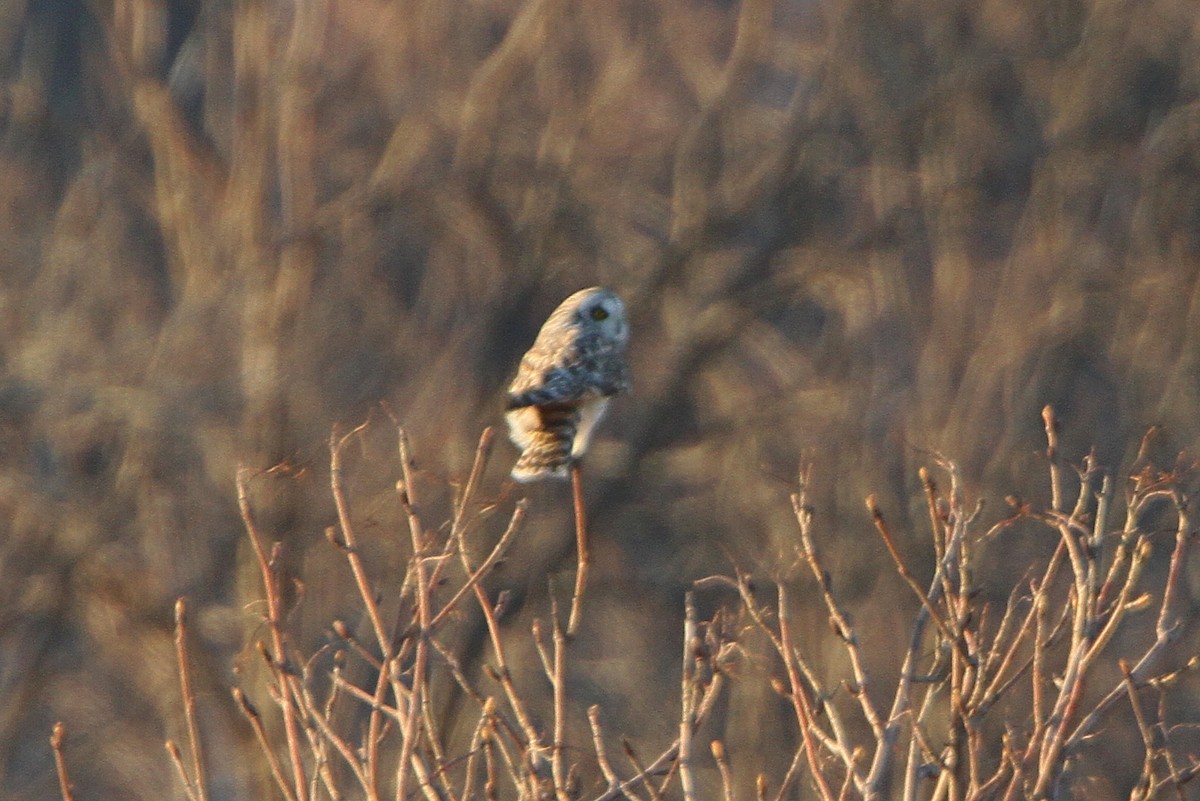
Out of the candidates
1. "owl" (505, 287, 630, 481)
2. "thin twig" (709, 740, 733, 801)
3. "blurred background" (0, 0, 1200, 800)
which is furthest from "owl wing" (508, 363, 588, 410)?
"blurred background" (0, 0, 1200, 800)

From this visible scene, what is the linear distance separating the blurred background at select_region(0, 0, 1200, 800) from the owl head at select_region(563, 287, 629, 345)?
8.35ft

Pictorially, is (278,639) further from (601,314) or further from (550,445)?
(601,314)

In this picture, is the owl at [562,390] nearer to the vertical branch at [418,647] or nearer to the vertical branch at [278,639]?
the vertical branch at [418,647]

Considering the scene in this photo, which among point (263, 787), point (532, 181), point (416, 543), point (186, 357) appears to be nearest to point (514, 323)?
point (532, 181)

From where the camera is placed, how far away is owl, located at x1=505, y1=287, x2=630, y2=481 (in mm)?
4488

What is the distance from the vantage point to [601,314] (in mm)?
5500

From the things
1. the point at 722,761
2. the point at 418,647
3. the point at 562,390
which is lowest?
the point at 722,761

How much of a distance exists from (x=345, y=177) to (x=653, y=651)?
368 cm

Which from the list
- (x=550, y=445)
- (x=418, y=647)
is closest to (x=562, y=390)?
(x=550, y=445)

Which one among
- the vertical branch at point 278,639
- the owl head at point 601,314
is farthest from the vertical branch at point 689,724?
the owl head at point 601,314

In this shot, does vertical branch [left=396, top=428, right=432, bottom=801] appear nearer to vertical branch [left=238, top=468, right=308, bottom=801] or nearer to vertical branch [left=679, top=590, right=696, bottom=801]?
vertical branch [left=238, top=468, right=308, bottom=801]

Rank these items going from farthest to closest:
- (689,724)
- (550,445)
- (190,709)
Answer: (550,445) < (689,724) < (190,709)

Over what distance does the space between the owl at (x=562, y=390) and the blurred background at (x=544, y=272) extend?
9.50 ft

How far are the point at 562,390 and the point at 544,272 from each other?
14.0 feet
